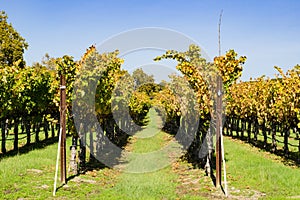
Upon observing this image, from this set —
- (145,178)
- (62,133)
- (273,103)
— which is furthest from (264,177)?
(273,103)

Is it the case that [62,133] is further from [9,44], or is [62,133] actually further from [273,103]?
[9,44]

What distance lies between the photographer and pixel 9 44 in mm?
43094

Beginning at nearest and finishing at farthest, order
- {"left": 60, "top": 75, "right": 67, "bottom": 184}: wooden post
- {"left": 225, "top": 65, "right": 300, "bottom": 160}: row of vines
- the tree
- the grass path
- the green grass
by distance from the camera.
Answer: the grass path, the green grass, {"left": 60, "top": 75, "right": 67, "bottom": 184}: wooden post, {"left": 225, "top": 65, "right": 300, "bottom": 160}: row of vines, the tree

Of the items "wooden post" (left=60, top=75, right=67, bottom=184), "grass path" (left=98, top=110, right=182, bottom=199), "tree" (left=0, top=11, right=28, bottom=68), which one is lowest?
"grass path" (left=98, top=110, right=182, bottom=199)

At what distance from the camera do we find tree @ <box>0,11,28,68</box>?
42797 mm

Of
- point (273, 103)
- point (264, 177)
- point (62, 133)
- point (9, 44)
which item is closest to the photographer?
point (62, 133)

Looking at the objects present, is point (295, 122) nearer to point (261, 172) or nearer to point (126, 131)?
point (261, 172)

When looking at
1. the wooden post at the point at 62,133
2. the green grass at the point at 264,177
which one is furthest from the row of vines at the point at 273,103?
the wooden post at the point at 62,133

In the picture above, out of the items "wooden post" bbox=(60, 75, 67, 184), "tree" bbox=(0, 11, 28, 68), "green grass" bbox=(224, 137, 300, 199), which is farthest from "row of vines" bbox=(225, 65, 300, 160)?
"tree" bbox=(0, 11, 28, 68)

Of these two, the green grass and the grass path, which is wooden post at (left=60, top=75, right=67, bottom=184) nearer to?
the grass path

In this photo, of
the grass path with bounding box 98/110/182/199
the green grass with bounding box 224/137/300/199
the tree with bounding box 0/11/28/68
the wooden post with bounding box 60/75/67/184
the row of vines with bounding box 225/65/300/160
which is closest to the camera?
the grass path with bounding box 98/110/182/199

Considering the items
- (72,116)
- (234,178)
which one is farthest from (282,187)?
(72,116)

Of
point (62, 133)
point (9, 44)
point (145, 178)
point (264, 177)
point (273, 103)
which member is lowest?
point (145, 178)

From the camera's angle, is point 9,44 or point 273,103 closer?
point 273,103
